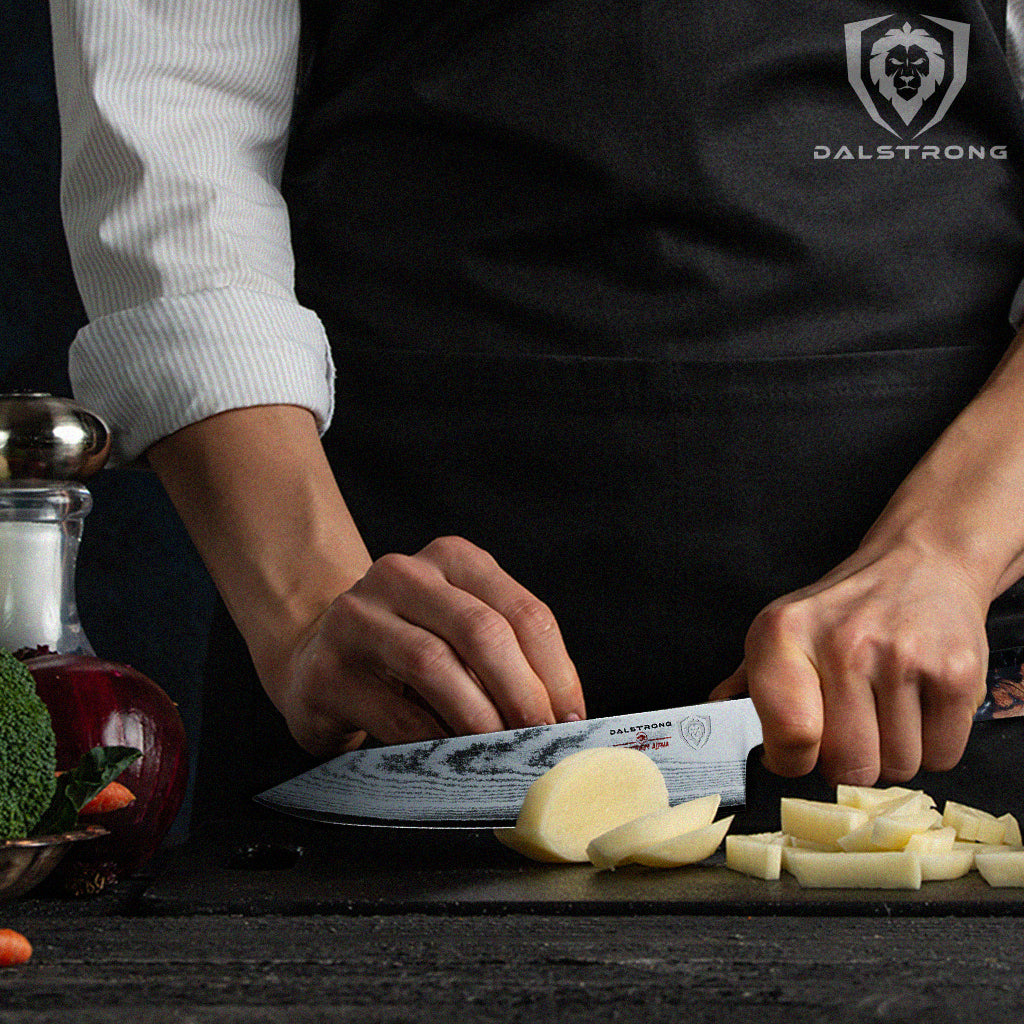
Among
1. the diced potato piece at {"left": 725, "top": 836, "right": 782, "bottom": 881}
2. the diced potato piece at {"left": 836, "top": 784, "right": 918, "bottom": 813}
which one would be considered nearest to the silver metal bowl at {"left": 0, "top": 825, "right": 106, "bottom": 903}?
the diced potato piece at {"left": 725, "top": 836, "right": 782, "bottom": 881}

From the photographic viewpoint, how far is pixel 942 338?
3.84 feet

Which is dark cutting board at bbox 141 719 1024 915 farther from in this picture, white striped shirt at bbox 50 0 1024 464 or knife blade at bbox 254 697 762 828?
white striped shirt at bbox 50 0 1024 464

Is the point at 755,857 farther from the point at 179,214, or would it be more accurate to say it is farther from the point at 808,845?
the point at 179,214

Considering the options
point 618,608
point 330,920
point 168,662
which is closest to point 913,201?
point 618,608

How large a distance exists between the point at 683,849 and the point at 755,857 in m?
0.05

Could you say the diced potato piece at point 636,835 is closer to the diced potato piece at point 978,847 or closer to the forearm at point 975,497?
the diced potato piece at point 978,847

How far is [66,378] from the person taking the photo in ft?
5.83

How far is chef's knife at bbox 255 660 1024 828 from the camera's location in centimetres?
93

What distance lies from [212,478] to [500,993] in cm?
59

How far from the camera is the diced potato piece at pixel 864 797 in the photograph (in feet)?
3.01

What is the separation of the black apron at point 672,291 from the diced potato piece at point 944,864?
31 centimetres

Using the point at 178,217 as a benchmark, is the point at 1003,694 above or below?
below

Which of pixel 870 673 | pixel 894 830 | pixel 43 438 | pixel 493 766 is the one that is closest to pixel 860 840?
pixel 894 830

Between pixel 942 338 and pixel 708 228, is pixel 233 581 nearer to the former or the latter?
pixel 708 228
